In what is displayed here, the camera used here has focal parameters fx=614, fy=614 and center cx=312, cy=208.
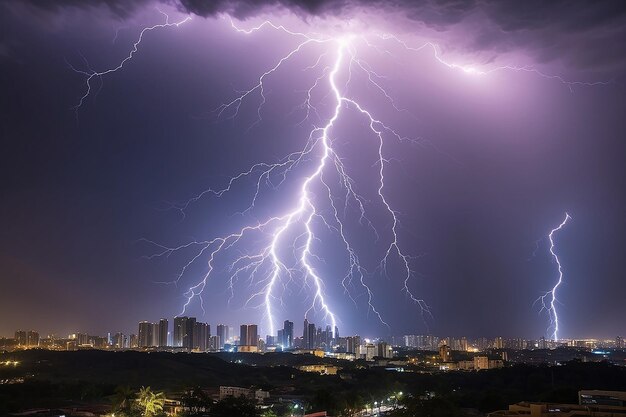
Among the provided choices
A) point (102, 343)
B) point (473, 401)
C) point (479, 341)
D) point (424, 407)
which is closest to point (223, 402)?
point (424, 407)

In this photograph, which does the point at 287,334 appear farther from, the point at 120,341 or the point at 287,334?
the point at 120,341

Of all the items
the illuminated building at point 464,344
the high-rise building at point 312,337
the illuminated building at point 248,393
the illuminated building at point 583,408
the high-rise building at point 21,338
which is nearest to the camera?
the illuminated building at point 583,408

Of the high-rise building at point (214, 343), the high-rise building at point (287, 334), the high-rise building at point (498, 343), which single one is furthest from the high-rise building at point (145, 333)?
the high-rise building at point (498, 343)

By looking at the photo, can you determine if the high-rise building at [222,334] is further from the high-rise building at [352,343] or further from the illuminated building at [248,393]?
the illuminated building at [248,393]

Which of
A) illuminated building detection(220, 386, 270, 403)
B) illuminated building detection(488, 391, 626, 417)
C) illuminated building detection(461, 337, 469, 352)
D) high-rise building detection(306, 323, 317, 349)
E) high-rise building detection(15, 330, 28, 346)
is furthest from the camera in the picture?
illuminated building detection(461, 337, 469, 352)

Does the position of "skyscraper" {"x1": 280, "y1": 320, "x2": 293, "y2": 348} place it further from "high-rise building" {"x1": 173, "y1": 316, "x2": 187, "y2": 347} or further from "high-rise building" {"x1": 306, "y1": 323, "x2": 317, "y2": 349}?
"high-rise building" {"x1": 173, "y1": 316, "x2": 187, "y2": 347}

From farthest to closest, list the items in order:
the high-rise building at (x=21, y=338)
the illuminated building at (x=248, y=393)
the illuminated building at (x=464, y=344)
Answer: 1. the illuminated building at (x=464, y=344)
2. the high-rise building at (x=21, y=338)
3. the illuminated building at (x=248, y=393)

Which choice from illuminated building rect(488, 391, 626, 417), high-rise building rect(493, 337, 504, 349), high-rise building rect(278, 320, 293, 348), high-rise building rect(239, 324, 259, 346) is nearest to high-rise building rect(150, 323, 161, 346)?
high-rise building rect(239, 324, 259, 346)

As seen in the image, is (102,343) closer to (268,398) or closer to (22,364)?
(22,364)
